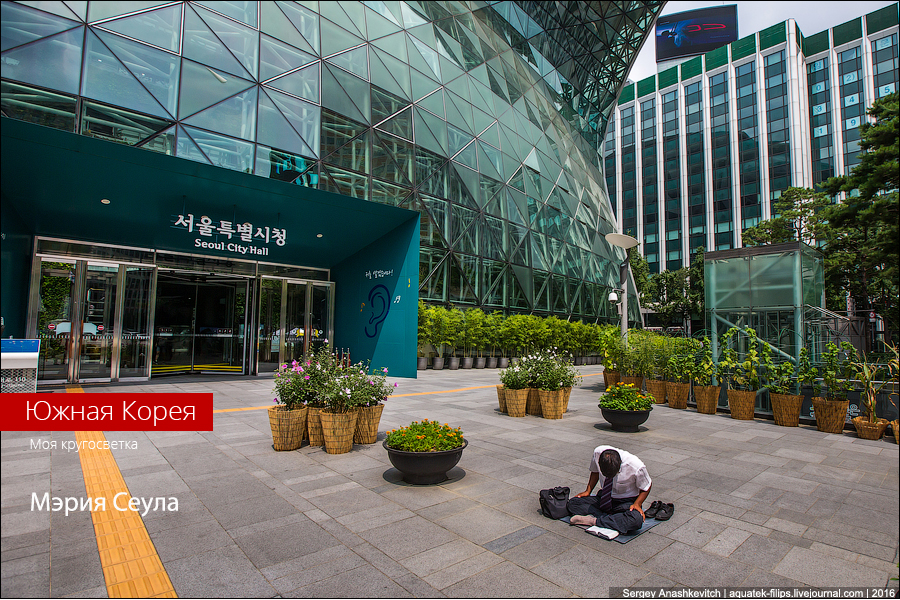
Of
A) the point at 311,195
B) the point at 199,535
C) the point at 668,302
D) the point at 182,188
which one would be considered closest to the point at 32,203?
the point at 182,188

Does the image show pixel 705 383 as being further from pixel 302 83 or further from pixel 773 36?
pixel 773 36

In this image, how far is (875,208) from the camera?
56.4 feet

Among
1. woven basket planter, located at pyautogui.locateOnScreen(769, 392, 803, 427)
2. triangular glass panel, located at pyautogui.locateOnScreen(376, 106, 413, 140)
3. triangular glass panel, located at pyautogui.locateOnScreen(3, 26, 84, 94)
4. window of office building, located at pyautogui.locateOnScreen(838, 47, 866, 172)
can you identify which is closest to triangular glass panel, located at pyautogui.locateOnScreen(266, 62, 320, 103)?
triangular glass panel, located at pyautogui.locateOnScreen(376, 106, 413, 140)

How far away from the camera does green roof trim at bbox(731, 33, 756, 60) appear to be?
62.8 m

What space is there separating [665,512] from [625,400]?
423 cm

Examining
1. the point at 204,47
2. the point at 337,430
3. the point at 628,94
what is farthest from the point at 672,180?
the point at 337,430

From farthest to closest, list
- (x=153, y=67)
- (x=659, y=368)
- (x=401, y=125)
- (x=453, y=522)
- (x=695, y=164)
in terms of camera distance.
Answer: (x=695, y=164)
(x=401, y=125)
(x=659, y=368)
(x=153, y=67)
(x=453, y=522)

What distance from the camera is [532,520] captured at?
4.32 metres

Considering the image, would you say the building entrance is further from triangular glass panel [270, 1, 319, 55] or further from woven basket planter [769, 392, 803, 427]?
woven basket planter [769, 392, 803, 427]

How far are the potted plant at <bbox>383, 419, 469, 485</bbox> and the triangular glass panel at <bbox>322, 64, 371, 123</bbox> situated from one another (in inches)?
504

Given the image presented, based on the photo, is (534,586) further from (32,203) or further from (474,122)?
(474,122)

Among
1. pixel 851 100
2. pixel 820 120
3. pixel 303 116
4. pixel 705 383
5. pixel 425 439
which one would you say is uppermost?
pixel 851 100

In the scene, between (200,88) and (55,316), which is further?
(55,316)

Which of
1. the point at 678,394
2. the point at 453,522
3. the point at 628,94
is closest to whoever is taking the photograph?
the point at 453,522
